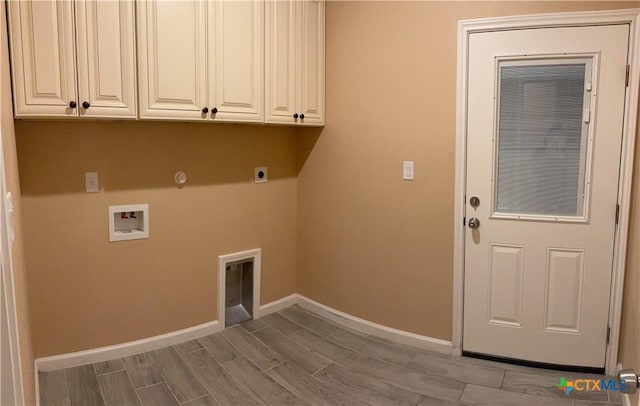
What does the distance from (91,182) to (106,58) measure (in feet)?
2.40

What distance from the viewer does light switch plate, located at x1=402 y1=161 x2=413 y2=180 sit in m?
2.88

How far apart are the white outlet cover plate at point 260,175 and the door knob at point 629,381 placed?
8.74 ft

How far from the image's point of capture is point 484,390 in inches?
96.7

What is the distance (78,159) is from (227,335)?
4.97 ft

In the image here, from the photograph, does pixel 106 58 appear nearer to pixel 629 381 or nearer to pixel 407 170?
pixel 407 170

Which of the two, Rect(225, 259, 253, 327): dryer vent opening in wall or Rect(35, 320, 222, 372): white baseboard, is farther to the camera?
Rect(225, 259, 253, 327): dryer vent opening in wall

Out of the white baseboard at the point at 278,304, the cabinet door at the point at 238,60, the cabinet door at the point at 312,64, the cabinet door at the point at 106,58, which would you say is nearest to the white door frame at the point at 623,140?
the cabinet door at the point at 312,64

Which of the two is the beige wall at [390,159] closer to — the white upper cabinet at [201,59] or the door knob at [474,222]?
the door knob at [474,222]

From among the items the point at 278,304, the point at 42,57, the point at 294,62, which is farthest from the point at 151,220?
the point at 294,62

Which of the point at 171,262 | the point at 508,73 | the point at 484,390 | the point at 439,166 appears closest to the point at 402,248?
the point at 439,166

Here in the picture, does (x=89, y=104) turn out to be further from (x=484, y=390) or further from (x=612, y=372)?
(x=612, y=372)

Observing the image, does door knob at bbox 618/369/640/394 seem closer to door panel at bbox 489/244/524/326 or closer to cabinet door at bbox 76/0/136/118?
door panel at bbox 489/244/524/326

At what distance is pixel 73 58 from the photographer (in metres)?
2.15

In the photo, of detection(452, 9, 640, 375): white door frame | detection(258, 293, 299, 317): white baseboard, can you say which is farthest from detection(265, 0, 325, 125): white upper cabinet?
detection(258, 293, 299, 317): white baseboard
